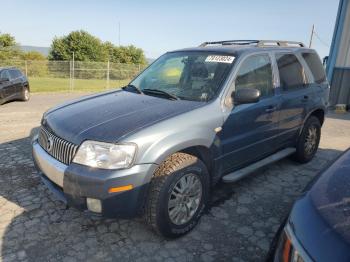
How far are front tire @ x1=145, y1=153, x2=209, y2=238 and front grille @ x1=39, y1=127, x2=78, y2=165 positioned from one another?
77 cm

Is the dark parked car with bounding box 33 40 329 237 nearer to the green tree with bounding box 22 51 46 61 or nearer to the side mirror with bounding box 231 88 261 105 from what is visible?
the side mirror with bounding box 231 88 261 105

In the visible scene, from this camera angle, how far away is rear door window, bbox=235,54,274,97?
354 cm

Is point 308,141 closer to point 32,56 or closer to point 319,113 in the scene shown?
point 319,113

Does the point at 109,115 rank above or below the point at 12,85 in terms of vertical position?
above

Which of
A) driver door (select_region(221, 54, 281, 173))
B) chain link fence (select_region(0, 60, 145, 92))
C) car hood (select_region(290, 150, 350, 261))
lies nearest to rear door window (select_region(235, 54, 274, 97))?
driver door (select_region(221, 54, 281, 173))

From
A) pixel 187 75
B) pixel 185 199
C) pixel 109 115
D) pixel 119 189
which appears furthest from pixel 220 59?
pixel 119 189

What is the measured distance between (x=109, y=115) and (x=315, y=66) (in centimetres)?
359

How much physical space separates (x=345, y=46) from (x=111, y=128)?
35.5 feet

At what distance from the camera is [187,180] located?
2992mm

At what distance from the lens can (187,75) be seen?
386 centimetres

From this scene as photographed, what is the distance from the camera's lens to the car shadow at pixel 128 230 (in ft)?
9.13

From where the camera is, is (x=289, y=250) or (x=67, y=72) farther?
(x=67, y=72)

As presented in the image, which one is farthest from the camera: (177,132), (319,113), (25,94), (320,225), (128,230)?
(25,94)

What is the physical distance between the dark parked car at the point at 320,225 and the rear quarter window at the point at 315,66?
3.37 m
